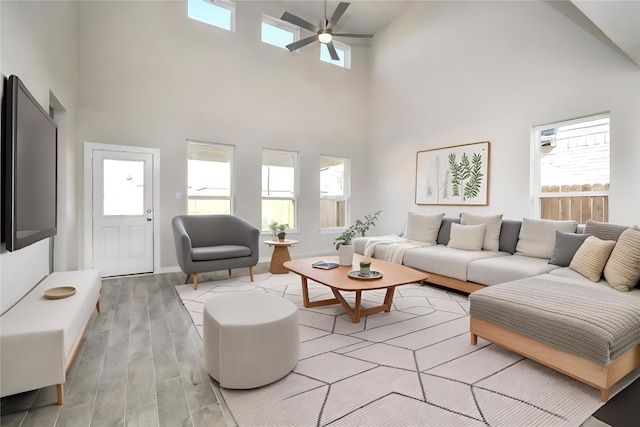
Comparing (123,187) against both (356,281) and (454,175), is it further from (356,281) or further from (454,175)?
(454,175)

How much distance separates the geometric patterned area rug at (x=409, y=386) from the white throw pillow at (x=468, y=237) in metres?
1.55

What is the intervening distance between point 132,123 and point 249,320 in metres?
4.02

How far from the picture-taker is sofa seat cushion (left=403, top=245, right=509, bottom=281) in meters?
3.50

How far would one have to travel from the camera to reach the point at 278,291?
3691mm

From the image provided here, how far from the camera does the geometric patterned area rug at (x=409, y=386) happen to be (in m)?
1.50

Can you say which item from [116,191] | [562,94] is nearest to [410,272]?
[562,94]

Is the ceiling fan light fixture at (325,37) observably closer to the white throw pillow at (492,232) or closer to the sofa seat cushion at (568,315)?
the white throw pillow at (492,232)

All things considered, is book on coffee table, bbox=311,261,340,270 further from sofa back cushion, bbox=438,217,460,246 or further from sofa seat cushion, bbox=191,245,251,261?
sofa back cushion, bbox=438,217,460,246

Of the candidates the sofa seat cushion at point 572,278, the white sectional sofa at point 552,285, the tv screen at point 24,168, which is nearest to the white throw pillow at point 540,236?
the white sectional sofa at point 552,285

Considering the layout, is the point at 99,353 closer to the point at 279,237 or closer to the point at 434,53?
the point at 279,237

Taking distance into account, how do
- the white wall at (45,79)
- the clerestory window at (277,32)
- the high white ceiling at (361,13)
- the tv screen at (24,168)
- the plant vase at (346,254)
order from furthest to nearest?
the clerestory window at (277,32), the high white ceiling at (361,13), the plant vase at (346,254), the white wall at (45,79), the tv screen at (24,168)

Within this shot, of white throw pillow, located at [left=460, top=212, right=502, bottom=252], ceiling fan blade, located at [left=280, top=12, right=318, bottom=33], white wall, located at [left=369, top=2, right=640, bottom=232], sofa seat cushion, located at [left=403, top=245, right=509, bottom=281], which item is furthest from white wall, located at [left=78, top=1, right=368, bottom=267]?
white throw pillow, located at [left=460, top=212, right=502, bottom=252]

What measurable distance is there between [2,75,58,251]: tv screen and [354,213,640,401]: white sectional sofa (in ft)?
9.77

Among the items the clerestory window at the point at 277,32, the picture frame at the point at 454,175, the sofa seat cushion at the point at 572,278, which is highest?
the clerestory window at the point at 277,32
